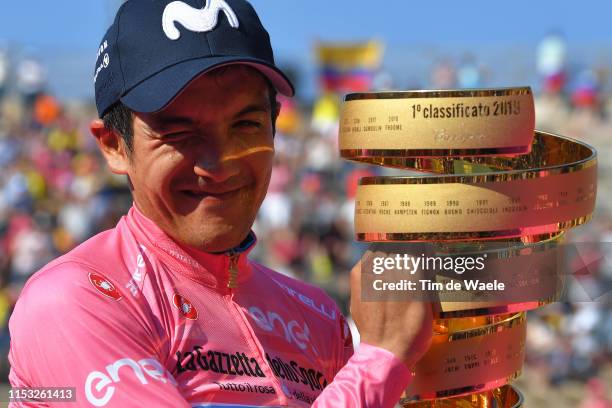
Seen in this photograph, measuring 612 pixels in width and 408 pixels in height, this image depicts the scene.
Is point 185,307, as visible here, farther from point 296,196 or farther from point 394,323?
point 296,196

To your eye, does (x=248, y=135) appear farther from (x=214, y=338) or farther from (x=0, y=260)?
(x=0, y=260)

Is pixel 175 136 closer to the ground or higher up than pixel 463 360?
higher up

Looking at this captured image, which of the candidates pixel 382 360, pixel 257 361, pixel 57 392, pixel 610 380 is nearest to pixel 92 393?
pixel 57 392

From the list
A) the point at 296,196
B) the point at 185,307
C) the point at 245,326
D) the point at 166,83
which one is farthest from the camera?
the point at 296,196

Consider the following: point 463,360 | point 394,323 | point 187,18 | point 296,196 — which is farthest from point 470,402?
point 296,196

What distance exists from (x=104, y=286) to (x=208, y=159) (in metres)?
0.34

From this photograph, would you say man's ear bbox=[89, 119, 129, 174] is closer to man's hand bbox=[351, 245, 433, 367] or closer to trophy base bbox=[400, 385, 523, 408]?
man's hand bbox=[351, 245, 433, 367]

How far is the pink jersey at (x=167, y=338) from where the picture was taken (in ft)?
6.40

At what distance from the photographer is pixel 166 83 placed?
2061 mm

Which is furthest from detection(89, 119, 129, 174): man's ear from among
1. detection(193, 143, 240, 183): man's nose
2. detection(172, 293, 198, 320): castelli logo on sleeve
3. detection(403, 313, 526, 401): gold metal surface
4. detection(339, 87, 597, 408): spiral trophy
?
detection(403, 313, 526, 401): gold metal surface

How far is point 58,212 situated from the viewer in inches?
558

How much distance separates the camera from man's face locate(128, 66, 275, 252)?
6.93 feet

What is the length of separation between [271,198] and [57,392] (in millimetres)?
11465
